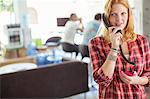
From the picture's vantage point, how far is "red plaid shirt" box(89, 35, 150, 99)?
993 mm

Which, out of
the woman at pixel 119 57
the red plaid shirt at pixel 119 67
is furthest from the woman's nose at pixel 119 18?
the red plaid shirt at pixel 119 67

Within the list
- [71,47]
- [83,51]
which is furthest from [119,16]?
[71,47]

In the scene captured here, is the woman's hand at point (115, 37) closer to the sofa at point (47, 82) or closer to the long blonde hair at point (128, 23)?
the long blonde hair at point (128, 23)

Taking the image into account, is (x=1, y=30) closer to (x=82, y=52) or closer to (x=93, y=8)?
(x=82, y=52)

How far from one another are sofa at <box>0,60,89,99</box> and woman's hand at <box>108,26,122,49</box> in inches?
43.7

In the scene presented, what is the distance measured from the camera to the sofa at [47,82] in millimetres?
1875

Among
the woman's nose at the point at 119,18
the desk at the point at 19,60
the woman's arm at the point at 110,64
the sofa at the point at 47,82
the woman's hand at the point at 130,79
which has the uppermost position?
the woman's nose at the point at 119,18

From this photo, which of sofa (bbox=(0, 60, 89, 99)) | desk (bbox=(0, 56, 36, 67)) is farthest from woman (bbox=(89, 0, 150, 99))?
desk (bbox=(0, 56, 36, 67))

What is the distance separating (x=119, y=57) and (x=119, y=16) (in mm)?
172

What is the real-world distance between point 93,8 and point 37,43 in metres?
2.56

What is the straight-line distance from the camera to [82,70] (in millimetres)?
2260

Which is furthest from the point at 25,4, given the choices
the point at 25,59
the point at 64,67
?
the point at 64,67

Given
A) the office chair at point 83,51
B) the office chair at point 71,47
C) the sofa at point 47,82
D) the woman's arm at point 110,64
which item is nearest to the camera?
the woman's arm at point 110,64

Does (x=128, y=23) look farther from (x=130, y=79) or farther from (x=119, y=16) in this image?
(x=130, y=79)
